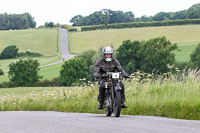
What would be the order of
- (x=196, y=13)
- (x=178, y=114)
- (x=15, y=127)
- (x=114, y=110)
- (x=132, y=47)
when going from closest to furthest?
(x=15, y=127)
(x=178, y=114)
(x=114, y=110)
(x=132, y=47)
(x=196, y=13)

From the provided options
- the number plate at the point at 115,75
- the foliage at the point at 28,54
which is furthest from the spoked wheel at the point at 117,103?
the foliage at the point at 28,54

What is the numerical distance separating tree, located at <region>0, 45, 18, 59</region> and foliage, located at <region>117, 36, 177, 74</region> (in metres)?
41.1

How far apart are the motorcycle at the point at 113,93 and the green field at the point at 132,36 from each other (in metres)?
98.2

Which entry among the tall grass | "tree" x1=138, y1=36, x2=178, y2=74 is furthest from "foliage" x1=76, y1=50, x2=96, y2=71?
the tall grass

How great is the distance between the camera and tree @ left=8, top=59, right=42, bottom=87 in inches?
3604

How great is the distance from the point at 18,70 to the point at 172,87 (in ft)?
267

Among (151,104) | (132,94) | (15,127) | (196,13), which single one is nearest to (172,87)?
(132,94)

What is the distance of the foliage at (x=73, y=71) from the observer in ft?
291

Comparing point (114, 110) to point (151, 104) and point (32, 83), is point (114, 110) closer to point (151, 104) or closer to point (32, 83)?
point (151, 104)

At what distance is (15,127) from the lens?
26.4ft

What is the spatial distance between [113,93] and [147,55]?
74.2 m

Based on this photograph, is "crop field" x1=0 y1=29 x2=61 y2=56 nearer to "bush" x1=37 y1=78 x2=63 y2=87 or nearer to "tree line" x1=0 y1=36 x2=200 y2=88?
"tree line" x1=0 y1=36 x2=200 y2=88

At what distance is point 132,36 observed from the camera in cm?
12912

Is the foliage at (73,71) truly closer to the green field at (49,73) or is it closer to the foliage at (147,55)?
the green field at (49,73)
